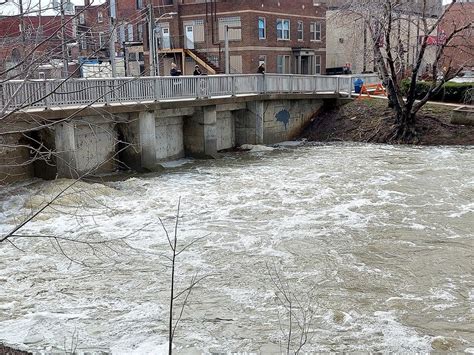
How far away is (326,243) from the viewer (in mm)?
11773

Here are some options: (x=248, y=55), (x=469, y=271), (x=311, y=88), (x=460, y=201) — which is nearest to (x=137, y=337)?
(x=469, y=271)

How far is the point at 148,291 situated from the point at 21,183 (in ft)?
29.6

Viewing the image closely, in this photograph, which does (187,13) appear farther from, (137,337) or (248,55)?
(137,337)

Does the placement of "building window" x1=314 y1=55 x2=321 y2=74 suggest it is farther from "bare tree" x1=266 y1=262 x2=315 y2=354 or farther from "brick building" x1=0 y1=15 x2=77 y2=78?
"brick building" x1=0 y1=15 x2=77 y2=78

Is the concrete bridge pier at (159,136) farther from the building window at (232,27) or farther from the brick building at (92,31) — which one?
the building window at (232,27)

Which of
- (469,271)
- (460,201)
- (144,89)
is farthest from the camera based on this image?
(144,89)

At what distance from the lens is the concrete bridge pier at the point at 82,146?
17.2 meters

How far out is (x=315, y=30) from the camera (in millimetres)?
45750

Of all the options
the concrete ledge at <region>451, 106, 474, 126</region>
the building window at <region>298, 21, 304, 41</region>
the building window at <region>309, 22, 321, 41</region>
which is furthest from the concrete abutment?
the building window at <region>309, 22, 321, 41</region>

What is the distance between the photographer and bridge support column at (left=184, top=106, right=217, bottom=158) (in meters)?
23.1

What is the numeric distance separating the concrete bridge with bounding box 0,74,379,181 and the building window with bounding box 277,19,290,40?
1317 cm

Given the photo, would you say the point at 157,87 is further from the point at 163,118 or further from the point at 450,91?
the point at 450,91

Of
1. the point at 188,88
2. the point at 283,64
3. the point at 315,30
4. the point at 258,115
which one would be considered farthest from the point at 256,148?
the point at 315,30

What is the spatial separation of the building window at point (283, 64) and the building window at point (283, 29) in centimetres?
140
